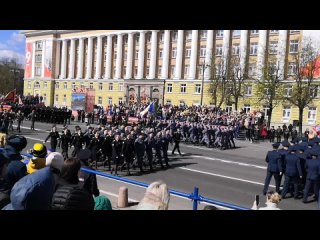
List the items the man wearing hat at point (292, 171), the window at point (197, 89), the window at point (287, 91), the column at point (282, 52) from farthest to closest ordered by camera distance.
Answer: the window at point (197, 89) < the column at point (282, 52) < the window at point (287, 91) < the man wearing hat at point (292, 171)

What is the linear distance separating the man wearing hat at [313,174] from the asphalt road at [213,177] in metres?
0.44

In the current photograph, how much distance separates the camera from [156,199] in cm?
405

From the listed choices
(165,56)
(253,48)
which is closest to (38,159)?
(253,48)

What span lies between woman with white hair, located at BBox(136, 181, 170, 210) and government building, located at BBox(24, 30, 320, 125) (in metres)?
37.0

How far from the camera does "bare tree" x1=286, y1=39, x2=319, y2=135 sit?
4091 centimetres

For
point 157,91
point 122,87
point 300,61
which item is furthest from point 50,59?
point 300,61

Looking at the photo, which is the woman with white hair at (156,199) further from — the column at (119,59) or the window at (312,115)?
the column at (119,59)

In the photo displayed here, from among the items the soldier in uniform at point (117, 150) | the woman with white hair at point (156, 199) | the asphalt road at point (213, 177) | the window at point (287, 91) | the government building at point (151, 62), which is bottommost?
the asphalt road at point (213, 177)

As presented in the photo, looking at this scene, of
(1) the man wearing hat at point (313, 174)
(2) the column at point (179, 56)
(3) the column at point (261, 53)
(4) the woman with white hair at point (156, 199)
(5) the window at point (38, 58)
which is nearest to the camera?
(4) the woman with white hair at point (156, 199)

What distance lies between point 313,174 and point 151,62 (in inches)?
2299

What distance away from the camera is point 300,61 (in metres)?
→ 43.8

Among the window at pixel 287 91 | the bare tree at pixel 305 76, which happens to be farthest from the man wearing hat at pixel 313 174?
the window at pixel 287 91

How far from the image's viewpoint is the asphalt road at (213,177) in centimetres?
1303
